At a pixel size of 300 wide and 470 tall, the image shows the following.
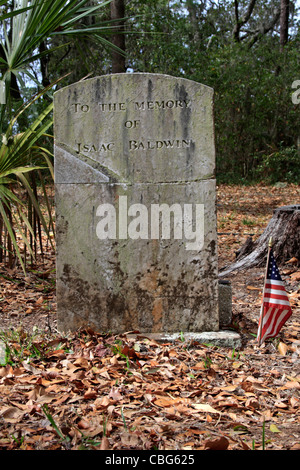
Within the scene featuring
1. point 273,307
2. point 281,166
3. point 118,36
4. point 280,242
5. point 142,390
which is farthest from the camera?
point 281,166

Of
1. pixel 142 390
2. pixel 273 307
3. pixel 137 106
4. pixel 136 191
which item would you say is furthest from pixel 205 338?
pixel 137 106


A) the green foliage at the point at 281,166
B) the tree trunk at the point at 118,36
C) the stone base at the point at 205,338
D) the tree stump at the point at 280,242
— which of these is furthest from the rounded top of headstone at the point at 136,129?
the green foliage at the point at 281,166

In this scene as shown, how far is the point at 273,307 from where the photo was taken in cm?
366

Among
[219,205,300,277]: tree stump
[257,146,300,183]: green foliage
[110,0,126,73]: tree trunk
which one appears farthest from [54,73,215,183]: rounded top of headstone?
[257,146,300,183]: green foliage

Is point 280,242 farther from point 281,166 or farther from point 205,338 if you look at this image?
point 281,166

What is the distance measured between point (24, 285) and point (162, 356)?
7.32 ft

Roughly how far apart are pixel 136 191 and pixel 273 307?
4.49ft

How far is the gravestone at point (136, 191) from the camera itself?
3.70m

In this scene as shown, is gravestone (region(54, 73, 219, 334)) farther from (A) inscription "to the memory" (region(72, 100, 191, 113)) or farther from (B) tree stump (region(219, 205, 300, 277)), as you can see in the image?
(B) tree stump (region(219, 205, 300, 277))

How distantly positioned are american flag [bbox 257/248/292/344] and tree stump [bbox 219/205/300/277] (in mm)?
1853

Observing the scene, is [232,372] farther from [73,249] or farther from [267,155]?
[267,155]

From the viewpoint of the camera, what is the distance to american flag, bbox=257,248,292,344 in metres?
3.66

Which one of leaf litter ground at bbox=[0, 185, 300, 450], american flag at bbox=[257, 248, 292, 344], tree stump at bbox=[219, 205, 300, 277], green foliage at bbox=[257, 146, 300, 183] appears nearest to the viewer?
leaf litter ground at bbox=[0, 185, 300, 450]

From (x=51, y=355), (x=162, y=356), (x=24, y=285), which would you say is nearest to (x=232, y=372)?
(x=162, y=356)
